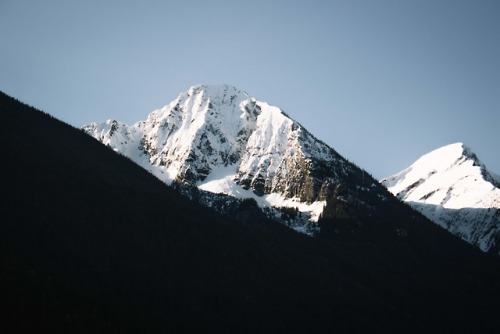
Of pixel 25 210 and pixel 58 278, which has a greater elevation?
pixel 25 210

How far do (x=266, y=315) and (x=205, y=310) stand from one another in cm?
1969

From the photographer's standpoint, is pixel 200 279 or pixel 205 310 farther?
pixel 200 279

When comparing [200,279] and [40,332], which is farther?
[200,279]

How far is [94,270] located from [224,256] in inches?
2046

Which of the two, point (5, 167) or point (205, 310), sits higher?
point (5, 167)

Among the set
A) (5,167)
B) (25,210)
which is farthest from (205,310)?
(5,167)

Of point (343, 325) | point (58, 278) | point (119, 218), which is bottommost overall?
point (58, 278)

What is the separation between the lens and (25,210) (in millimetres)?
169750

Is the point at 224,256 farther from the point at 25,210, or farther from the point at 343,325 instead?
the point at 25,210

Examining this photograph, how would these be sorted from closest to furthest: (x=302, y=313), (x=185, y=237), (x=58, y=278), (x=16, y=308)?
1. (x=16, y=308)
2. (x=58, y=278)
3. (x=302, y=313)
4. (x=185, y=237)

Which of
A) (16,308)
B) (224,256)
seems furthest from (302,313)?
(16,308)

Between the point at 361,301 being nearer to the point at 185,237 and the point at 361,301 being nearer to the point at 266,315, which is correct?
the point at 266,315

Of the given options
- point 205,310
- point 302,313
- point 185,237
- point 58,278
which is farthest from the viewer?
→ point 185,237

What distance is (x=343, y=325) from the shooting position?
512ft
